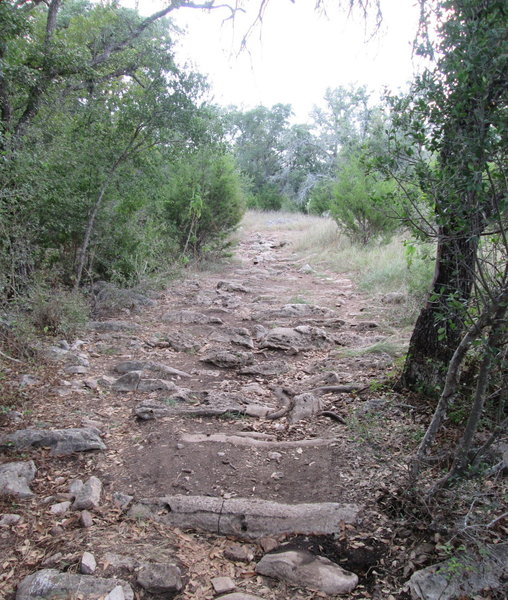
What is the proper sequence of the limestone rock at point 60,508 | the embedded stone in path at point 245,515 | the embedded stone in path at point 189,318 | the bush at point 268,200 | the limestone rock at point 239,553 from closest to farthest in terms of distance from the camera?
the limestone rock at point 239,553 → the embedded stone in path at point 245,515 → the limestone rock at point 60,508 → the embedded stone in path at point 189,318 → the bush at point 268,200

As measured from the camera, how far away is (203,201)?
11.6 meters

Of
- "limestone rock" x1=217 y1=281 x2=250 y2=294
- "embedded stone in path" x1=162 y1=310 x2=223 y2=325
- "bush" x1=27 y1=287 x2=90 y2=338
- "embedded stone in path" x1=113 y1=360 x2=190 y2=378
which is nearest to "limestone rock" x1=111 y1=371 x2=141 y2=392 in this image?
"embedded stone in path" x1=113 y1=360 x2=190 y2=378

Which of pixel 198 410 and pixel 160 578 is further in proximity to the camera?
pixel 198 410

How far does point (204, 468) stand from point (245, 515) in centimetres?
59

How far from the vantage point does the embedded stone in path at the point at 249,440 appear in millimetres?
3354

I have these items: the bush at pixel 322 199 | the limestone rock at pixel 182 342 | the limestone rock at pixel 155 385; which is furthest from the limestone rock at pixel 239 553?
the bush at pixel 322 199

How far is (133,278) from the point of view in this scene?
802 cm

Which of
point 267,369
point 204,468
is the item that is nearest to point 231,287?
point 267,369

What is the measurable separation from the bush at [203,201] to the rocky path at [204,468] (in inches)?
230

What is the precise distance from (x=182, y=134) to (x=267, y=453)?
5254 millimetres

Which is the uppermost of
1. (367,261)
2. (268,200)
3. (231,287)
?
(268,200)

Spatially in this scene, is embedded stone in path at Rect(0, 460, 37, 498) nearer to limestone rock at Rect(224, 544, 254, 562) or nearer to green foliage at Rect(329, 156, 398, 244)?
limestone rock at Rect(224, 544, 254, 562)

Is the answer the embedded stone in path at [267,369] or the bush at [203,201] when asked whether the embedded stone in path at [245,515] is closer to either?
the embedded stone in path at [267,369]

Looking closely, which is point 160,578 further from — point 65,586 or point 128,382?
point 128,382
